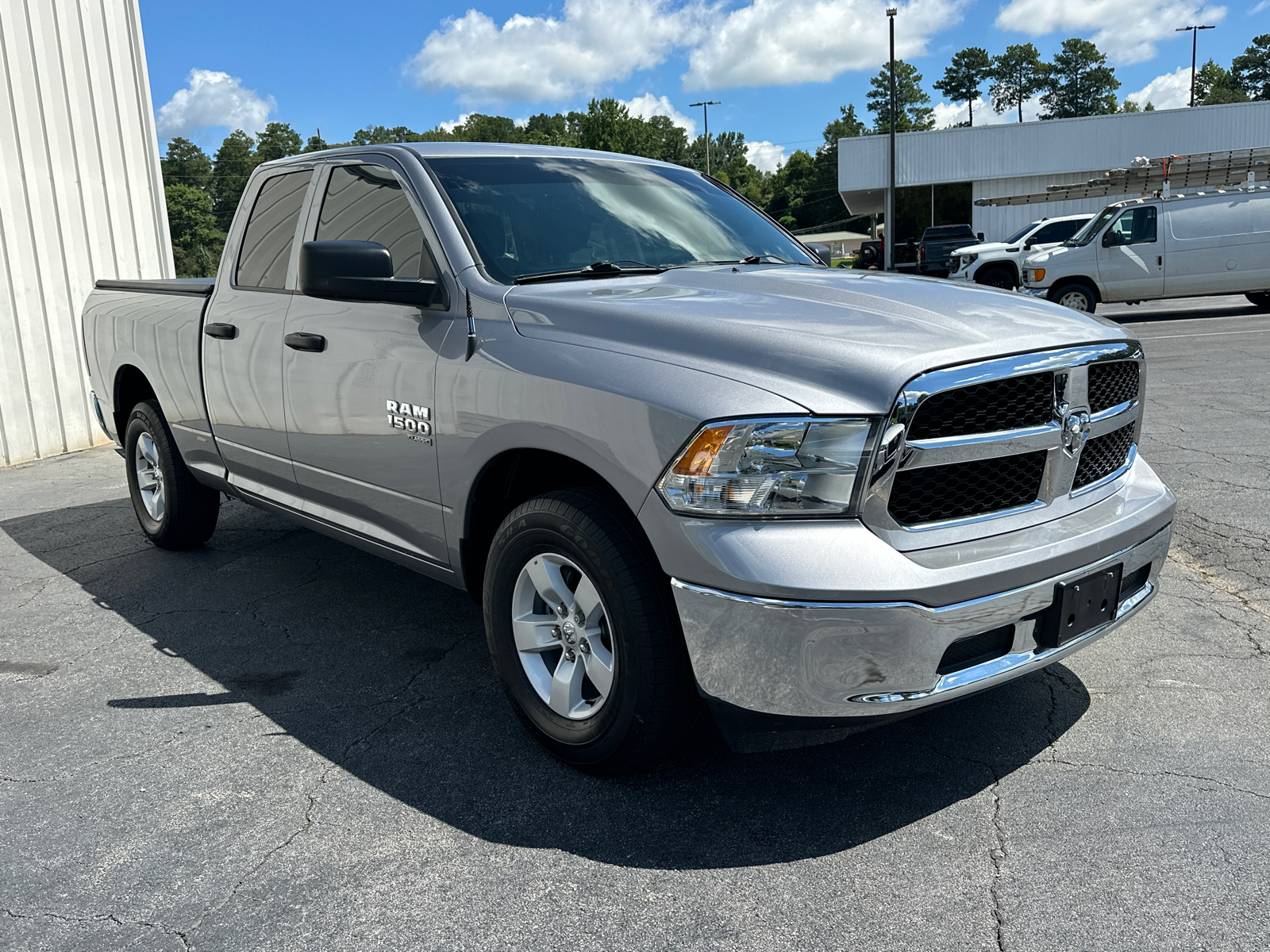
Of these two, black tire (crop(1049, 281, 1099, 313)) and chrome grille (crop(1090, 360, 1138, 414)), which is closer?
chrome grille (crop(1090, 360, 1138, 414))

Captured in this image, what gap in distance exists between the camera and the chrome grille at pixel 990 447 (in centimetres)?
259

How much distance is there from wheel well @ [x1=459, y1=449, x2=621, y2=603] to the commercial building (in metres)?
35.2

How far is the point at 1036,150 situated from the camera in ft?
124

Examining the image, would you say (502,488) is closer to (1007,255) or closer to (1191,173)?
(1007,255)

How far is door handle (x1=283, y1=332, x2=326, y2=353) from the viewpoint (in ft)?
13.1

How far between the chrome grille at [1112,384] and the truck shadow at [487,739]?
41.2 inches

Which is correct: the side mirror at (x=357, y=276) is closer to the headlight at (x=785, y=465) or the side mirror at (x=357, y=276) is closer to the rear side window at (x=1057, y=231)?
the headlight at (x=785, y=465)

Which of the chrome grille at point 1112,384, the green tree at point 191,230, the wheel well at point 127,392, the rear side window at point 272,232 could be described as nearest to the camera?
the chrome grille at point 1112,384

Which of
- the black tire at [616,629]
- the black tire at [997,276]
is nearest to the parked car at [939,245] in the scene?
the black tire at [997,276]

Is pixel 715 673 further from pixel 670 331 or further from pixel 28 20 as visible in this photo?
pixel 28 20

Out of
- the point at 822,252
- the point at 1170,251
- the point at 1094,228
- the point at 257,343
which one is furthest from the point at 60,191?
the point at 1170,251

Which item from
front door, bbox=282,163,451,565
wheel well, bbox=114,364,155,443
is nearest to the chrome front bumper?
front door, bbox=282,163,451,565

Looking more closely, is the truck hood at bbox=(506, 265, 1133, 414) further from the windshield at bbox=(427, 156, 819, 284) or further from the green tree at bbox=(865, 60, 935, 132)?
the green tree at bbox=(865, 60, 935, 132)

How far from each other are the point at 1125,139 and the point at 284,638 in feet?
132
